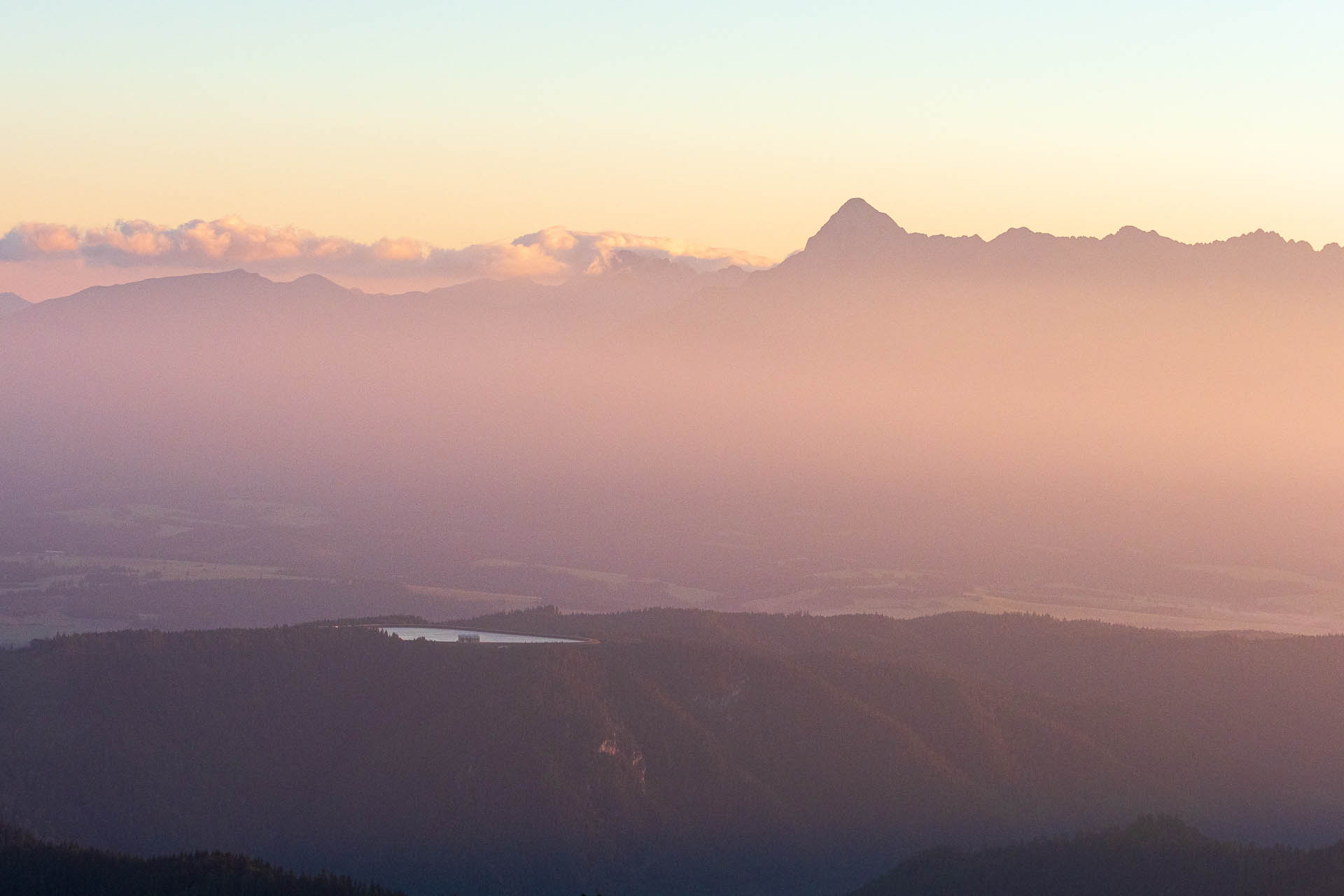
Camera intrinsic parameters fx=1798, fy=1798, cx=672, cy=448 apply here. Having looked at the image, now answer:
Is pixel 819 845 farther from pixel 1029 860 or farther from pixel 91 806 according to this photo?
pixel 91 806

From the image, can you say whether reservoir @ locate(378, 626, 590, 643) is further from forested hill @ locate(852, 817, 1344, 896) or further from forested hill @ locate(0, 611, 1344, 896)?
forested hill @ locate(852, 817, 1344, 896)

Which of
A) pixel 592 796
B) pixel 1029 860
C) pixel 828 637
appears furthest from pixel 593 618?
pixel 1029 860

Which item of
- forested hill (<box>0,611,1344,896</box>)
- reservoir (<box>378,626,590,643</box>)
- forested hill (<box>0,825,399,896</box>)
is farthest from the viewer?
reservoir (<box>378,626,590,643</box>)

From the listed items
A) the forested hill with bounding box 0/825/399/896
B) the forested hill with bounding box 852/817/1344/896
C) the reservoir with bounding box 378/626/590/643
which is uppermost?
the reservoir with bounding box 378/626/590/643

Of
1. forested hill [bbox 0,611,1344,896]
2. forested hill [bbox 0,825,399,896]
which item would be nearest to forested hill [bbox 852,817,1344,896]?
forested hill [bbox 0,611,1344,896]

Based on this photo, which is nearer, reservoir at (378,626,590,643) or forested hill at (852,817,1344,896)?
forested hill at (852,817,1344,896)

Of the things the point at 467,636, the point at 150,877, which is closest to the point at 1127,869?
the point at 150,877
